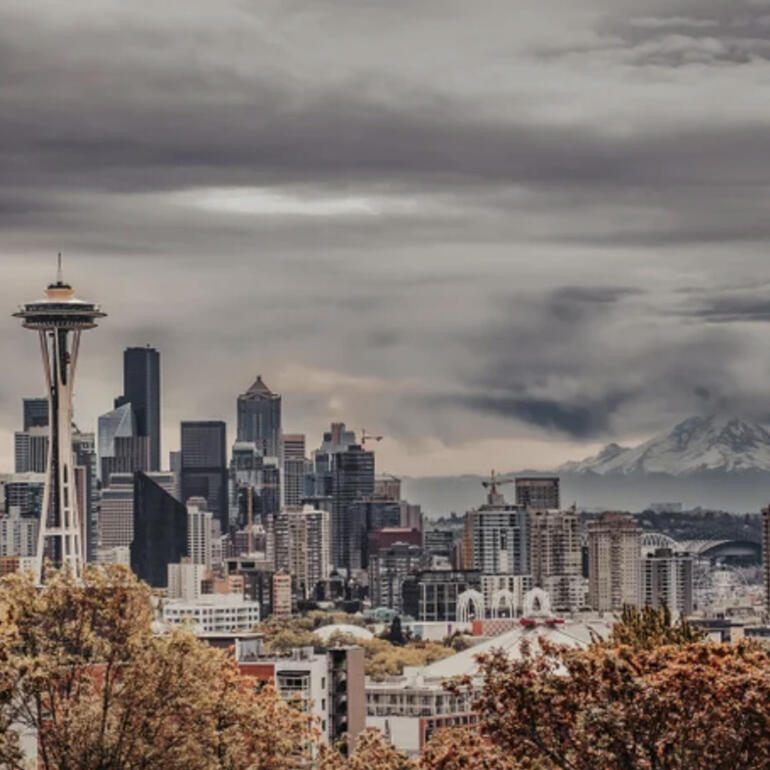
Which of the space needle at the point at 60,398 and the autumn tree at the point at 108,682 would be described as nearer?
the autumn tree at the point at 108,682

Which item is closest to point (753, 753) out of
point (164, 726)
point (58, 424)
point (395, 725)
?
point (164, 726)

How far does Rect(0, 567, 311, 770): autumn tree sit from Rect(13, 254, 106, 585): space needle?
116306 millimetres

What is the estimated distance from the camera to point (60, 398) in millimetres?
160625

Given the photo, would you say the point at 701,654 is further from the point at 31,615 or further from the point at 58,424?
Result: the point at 58,424

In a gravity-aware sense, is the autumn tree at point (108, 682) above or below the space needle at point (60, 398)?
below

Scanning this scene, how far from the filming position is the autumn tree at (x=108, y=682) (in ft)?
137

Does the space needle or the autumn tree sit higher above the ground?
the space needle

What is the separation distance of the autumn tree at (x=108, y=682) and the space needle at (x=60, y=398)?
382 feet

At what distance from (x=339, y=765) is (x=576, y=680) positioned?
9303 millimetres

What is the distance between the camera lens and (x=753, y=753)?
115 ft

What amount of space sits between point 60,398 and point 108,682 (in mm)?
119470

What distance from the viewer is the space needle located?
160625 millimetres

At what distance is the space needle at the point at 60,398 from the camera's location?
527 feet

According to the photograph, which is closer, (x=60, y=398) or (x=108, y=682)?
(x=108, y=682)
